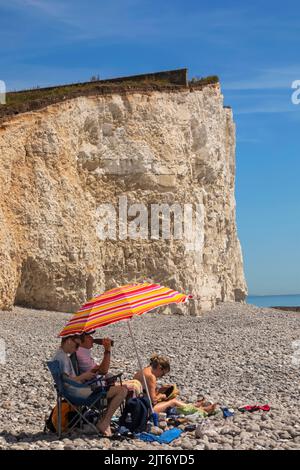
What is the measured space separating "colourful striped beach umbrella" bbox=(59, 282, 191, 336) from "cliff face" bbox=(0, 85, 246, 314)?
13.7 meters

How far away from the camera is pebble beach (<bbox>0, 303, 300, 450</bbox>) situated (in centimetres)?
831

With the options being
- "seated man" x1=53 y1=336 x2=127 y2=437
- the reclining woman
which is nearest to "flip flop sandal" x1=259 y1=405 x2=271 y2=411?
the reclining woman

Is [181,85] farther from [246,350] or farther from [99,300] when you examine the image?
[99,300]

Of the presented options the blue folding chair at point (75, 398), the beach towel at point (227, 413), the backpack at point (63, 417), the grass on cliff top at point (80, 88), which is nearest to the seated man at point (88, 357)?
the blue folding chair at point (75, 398)

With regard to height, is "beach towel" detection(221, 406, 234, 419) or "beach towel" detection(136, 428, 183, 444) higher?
"beach towel" detection(221, 406, 234, 419)

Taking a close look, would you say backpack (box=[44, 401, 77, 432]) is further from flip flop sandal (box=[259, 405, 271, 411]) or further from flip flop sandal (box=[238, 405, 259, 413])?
flip flop sandal (box=[259, 405, 271, 411])

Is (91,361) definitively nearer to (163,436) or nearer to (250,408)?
(163,436)

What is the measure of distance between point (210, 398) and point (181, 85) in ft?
71.0

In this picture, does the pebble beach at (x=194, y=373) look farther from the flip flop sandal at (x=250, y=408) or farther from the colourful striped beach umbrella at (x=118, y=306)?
the colourful striped beach umbrella at (x=118, y=306)

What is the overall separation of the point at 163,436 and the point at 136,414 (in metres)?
0.47

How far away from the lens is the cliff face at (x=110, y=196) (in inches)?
944

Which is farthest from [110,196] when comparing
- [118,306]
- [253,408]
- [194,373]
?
[118,306]

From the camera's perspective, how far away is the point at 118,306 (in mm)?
8867

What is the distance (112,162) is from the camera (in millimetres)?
27531
